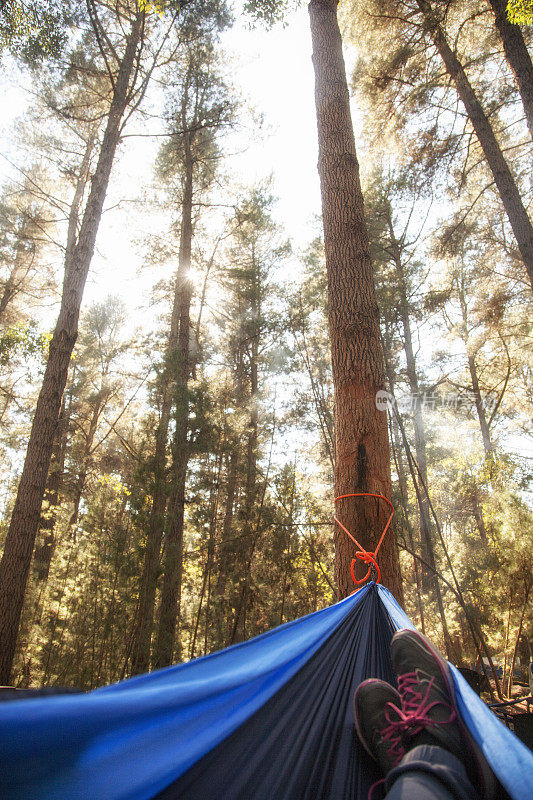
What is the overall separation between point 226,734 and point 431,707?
0.56 meters

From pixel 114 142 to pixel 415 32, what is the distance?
4066mm

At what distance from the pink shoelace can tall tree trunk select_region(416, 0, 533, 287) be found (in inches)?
184

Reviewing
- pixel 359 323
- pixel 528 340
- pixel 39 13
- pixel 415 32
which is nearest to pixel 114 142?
pixel 39 13

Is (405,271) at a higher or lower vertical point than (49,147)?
lower

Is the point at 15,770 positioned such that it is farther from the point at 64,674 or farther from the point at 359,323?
the point at 64,674

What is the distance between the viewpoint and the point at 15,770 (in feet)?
2.31

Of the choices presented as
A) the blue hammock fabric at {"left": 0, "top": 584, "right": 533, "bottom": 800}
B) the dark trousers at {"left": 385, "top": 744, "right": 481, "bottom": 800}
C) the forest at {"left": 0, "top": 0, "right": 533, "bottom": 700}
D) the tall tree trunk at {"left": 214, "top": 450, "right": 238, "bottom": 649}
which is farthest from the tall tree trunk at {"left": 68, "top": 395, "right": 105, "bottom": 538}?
the dark trousers at {"left": 385, "top": 744, "right": 481, "bottom": 800}

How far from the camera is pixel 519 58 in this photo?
4.47 metres

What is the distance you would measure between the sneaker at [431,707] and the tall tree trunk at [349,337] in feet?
1.71

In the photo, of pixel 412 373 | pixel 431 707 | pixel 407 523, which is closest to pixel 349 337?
pixel 431 707

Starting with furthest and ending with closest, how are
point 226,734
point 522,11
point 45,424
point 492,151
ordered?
point 492,151
point 45,424
point 522,11
point 226,734

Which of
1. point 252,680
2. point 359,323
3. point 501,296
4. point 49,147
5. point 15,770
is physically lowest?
point 15,770

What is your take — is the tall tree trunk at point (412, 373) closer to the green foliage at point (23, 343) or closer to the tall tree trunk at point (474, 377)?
the tall tree trunk at point (474, 377)

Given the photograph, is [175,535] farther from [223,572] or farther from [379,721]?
[379,721]
